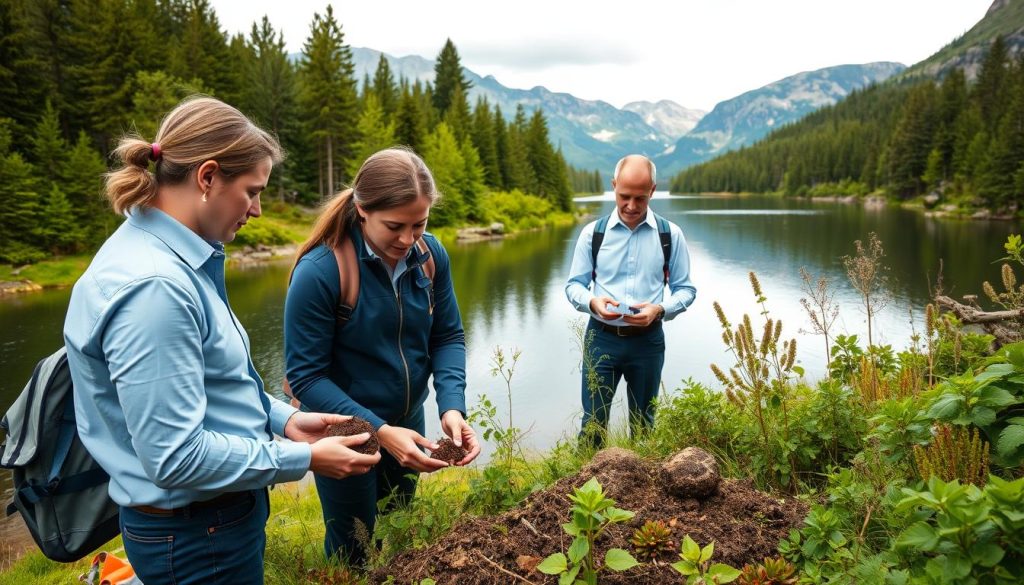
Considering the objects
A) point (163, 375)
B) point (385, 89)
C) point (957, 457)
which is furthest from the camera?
point (385, 89)

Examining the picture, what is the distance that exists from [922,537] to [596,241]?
3321 mm

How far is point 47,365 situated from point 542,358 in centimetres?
1108

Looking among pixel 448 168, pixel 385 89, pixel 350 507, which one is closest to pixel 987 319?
pixel 350 507

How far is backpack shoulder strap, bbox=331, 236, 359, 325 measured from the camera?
251 centimetres

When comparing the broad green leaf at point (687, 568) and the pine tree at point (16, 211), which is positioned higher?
the pine tree at point (16, 211)

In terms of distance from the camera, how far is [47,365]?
1812 millimetres

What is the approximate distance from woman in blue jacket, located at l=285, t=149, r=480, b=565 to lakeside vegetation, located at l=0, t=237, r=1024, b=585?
0.90 ft

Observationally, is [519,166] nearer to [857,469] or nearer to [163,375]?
[857,469]

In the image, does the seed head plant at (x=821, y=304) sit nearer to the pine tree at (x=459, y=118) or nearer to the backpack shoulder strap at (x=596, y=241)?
the backpack shoulder strap at (x=596, y=241)

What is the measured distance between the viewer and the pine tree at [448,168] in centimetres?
3909

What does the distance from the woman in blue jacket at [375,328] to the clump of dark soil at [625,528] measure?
0.31 metres

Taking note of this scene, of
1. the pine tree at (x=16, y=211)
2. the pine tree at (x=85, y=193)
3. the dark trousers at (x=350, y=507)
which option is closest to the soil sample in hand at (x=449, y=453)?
the dark trousers at (x=350, y=507)

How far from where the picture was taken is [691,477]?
7.70 feet

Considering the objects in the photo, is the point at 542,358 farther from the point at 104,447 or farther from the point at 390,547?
the point at 104,447
